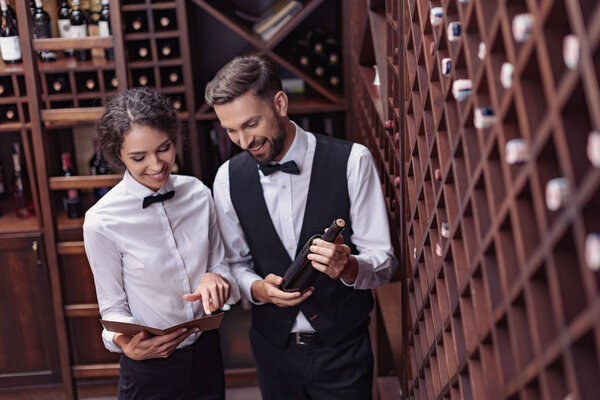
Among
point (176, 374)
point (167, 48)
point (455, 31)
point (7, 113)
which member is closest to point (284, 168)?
point (176, 374)

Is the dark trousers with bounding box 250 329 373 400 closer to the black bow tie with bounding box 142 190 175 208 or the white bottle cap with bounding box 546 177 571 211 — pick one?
the black bow tie with bounding box 142 190 175 208

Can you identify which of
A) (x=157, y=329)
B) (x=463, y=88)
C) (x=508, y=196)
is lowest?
(x=157, y=329)

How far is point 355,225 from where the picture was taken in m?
2.23

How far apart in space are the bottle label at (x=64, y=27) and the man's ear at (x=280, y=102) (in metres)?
1.90

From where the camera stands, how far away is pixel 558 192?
752 mm

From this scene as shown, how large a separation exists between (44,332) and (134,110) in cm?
233

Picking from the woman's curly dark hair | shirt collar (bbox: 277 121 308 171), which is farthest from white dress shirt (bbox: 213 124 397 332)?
the woman's curly dark hair

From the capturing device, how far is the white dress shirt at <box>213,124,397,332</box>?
219cm

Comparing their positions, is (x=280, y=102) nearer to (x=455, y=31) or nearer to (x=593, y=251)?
(x=455, y=31)

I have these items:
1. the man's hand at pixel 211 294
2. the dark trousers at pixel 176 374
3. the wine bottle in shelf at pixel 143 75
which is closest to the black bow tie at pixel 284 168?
the man's hand at pixel 211 294

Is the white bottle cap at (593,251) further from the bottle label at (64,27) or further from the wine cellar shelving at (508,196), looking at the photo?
the bottle label at (64,27)

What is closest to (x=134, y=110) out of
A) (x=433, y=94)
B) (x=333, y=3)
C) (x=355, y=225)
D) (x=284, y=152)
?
(x=284, y=152)

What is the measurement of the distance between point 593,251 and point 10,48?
345 centimetres

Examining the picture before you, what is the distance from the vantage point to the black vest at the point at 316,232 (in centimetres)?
222
